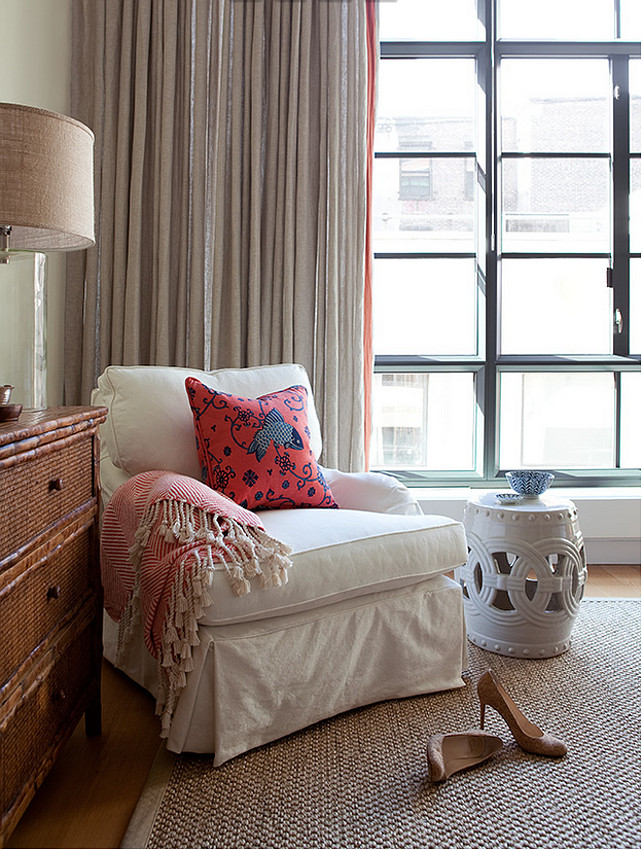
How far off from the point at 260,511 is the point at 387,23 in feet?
7.88

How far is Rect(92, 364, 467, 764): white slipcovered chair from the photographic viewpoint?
161 centimetres

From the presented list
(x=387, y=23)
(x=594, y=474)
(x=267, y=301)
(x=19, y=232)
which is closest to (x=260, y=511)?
(x=19, y=232)

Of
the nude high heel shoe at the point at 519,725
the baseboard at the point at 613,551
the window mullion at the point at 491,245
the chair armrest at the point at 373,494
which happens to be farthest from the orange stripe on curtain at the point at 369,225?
the nude high heel shoe at the point at 519,725

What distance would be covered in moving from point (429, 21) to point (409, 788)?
3.12 meters

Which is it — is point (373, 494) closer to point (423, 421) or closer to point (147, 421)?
point (147, 421)

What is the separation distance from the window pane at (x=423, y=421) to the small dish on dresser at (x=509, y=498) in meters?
1.12

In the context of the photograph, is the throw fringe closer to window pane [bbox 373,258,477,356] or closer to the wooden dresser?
the wooden dresser

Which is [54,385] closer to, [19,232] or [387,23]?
[19,232]

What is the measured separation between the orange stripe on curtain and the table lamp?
1.50 m

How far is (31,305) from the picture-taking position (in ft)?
5.43

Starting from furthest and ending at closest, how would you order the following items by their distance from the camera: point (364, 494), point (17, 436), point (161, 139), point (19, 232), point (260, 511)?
point (161, 139)
point (364, 494)
point (260, 511)
point (19, 232)
point (17, 436)

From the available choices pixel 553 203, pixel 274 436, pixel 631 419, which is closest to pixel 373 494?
pixel 274 436

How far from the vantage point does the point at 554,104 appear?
3340mm

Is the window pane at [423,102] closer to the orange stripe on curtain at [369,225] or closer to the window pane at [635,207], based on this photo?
the orange stripe on curtain at [369,225]
